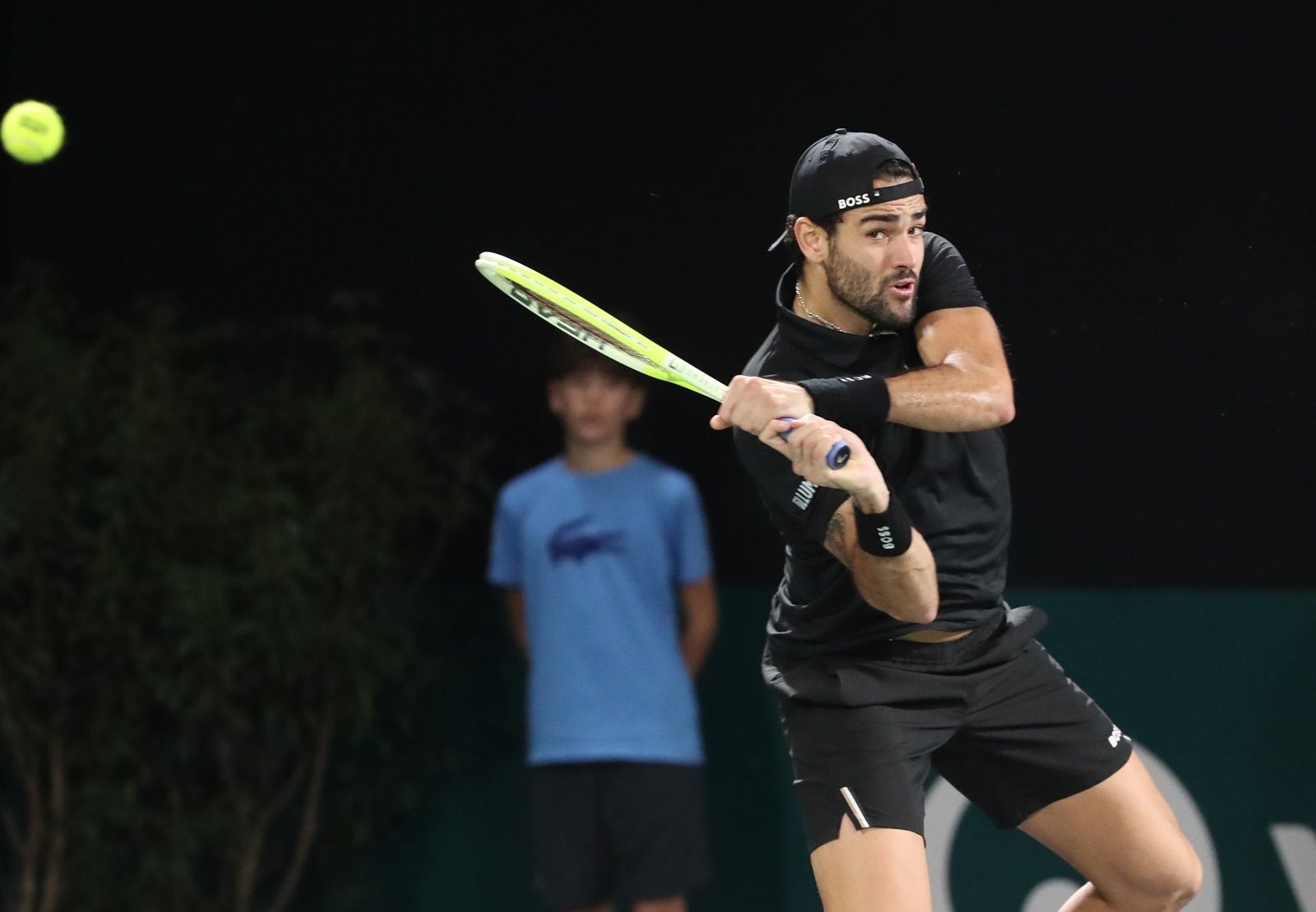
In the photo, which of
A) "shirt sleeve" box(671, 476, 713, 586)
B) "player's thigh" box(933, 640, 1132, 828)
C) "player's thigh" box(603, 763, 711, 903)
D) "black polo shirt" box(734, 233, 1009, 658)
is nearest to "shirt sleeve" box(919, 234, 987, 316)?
"black polo shirt" box(734, 233, 1009, 658)

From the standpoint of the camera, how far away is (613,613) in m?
4.45

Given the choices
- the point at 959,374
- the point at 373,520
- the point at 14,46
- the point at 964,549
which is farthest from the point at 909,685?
the point at 14,46

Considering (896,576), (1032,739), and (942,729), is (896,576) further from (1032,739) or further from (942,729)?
(1032,739)

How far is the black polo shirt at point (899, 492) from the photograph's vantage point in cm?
318

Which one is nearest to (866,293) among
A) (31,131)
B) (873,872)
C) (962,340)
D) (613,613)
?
(962,340)

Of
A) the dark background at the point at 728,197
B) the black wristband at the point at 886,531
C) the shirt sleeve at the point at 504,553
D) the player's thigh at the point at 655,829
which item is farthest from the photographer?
the shirt sleeve at the point at 504,553

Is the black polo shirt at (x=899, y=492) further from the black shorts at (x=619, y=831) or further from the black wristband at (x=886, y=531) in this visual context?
the black shorts at (x=619, y=831)

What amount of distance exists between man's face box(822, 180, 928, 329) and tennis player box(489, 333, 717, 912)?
139cm

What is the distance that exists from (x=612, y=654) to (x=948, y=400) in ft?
5.27

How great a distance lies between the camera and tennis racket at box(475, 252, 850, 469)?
3.14 metres

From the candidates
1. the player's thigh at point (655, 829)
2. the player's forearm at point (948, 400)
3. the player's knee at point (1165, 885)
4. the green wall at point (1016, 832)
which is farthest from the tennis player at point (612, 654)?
the player's forearm at point (948, 400)

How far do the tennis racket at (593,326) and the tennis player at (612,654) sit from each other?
1245mm

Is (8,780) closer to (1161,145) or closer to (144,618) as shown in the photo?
(144,618)

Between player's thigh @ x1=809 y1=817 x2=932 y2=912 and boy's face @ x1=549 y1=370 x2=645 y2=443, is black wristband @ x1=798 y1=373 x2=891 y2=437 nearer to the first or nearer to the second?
player's thigh @ x1=809 y1=817 x2=932 y2=912
